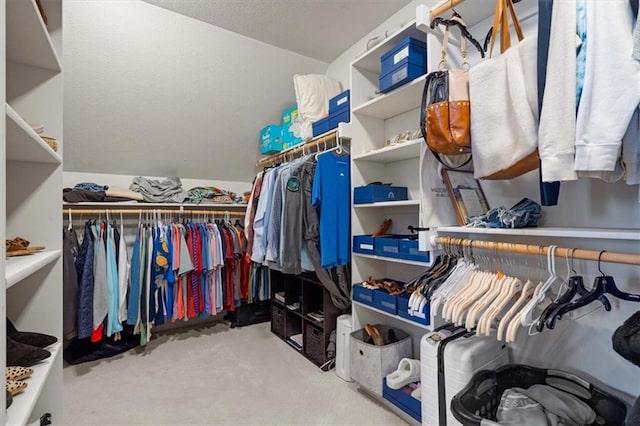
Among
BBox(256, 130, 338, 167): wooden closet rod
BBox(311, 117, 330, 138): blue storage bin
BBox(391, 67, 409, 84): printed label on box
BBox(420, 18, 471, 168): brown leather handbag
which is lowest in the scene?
BBox(420, 18, 471, 168): brown leather handbag

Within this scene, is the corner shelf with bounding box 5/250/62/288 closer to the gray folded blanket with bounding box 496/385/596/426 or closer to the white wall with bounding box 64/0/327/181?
the gray folded blanket with bounding box 496/385/596/426

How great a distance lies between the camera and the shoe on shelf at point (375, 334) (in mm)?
2036

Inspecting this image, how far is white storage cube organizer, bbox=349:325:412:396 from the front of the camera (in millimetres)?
1893

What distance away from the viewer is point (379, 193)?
2.08 metres

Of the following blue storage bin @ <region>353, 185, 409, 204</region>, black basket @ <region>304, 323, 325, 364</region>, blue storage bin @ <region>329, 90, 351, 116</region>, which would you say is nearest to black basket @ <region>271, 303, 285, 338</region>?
black basket @ <region>304, 323, 325, 364</region>

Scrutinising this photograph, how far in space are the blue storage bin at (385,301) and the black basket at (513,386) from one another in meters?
0.63

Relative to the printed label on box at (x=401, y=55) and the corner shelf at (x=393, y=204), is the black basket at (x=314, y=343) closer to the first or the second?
the corner shelf at (x=393, y=204)

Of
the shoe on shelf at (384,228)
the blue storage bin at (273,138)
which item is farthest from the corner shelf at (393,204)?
the blue storage bin at (273,138)

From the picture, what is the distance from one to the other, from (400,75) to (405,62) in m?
0.07

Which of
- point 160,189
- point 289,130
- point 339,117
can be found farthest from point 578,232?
point 160,189

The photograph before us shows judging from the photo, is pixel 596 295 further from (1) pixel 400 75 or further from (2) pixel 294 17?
(2) pixel 294 17

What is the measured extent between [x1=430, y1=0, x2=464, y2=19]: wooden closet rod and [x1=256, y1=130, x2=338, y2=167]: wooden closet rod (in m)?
0.94

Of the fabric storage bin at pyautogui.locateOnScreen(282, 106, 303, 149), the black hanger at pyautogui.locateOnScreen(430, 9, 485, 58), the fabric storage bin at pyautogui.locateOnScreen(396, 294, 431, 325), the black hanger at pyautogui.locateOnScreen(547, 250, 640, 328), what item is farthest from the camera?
the fabric storage bin at pyautogui.locateOnScreen(282, 106, 303, 149)

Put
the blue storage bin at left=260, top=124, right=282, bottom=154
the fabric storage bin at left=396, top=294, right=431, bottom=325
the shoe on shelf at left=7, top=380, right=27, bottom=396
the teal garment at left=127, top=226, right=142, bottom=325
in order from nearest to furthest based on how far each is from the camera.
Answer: the shoe on shelf at left=7, top=380, right=27, bottom=396 → the fabric storage bin at left=396, top=294, right=431, bottom=325 → the teal garment at left=127, top=226, right=142, bottom=325 → the blue storage bin at left=260, top=124, right=282, bottom=154
